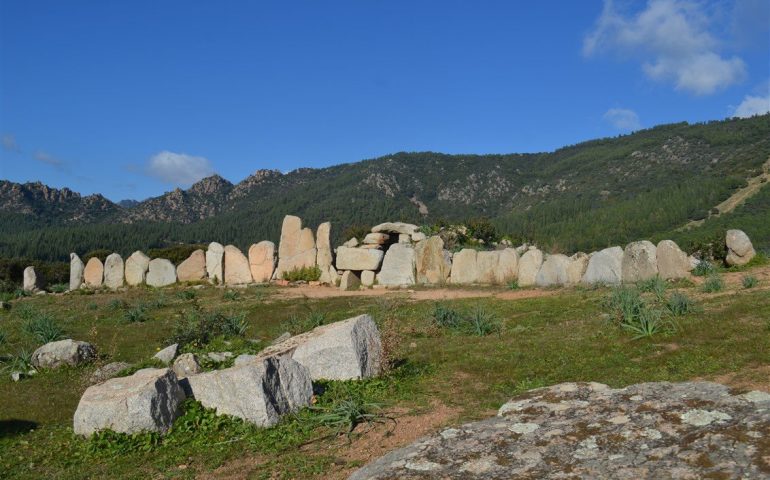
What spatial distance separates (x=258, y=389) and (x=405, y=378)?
111 inches

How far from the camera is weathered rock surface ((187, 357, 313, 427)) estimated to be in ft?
25.2

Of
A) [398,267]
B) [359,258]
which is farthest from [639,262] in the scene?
[359,258]

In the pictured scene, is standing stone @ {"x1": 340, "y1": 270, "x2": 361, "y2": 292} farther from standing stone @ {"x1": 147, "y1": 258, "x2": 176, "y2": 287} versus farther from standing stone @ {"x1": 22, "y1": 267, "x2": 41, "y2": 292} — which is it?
standing stone @ {"x1": 22, "y1": 267, "x2": 41, "y2": 292}

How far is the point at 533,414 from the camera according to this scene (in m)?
4.85

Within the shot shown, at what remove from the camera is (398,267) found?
96.0ft

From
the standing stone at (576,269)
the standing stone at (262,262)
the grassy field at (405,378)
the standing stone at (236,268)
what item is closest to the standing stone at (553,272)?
the standing stone at (576,269)

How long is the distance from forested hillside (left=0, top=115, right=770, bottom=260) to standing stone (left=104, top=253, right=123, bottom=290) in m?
26.2

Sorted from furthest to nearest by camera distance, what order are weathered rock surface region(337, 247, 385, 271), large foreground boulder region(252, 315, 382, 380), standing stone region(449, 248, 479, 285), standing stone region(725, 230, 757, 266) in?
weathered rock surface region(337, 247, 385, 271), standing stone region(449, 248, 479, 285), standing stone region(725, 230, 757, 266), large foreground boulder region(252, 315, 382, 380)

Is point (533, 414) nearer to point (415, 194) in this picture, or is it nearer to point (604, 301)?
point (604, 301)

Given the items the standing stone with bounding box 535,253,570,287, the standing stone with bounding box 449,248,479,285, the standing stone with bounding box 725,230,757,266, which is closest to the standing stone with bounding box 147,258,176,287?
the standing stone with bounding box 449,248,479,285

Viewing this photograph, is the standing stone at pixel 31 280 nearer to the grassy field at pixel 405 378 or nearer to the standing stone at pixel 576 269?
the grassy field at pixel 405 378

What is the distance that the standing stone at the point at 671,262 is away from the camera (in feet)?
67.3

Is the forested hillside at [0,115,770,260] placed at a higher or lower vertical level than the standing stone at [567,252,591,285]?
higher

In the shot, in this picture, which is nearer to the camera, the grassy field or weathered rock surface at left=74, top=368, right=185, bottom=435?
the grassy field
